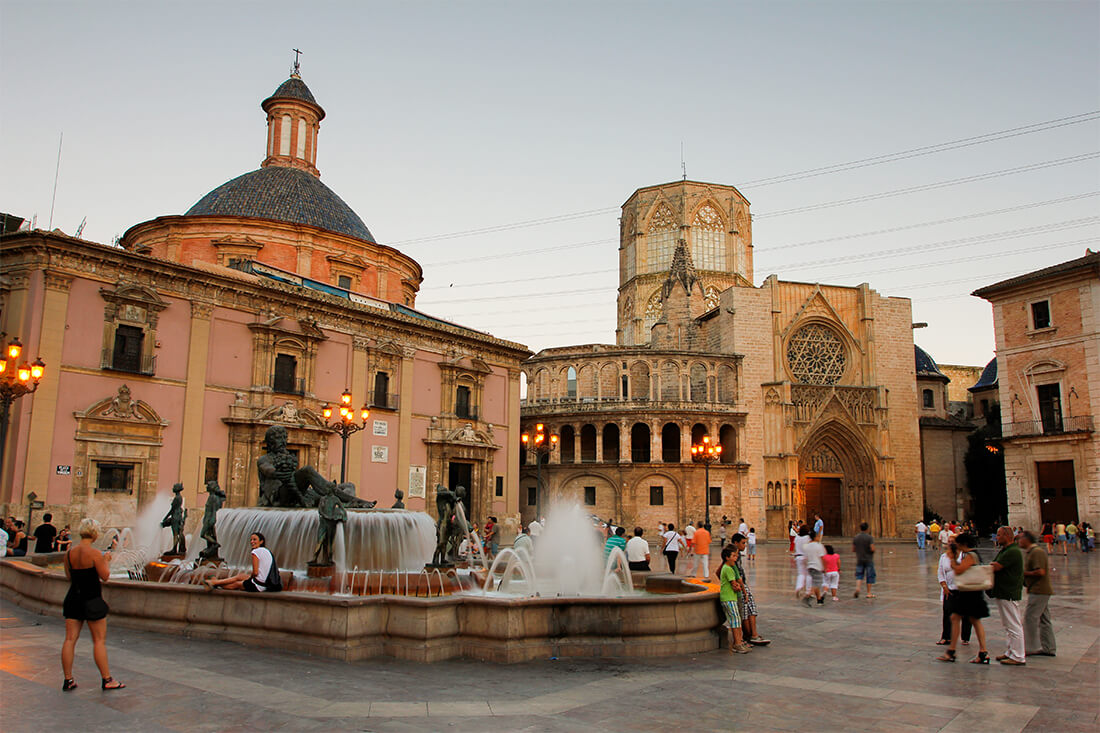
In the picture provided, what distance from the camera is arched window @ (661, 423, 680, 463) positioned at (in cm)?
4378

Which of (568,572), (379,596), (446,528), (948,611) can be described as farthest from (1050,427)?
(379,596)

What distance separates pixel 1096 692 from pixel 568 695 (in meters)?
5.08

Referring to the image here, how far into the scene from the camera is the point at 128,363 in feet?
78.6

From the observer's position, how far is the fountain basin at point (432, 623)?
8.38 m

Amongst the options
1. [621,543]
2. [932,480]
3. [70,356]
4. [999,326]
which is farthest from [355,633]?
[932,480]

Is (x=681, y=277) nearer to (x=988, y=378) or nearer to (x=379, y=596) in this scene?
(x=988, y=378)

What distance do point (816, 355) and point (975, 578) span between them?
38.7 meters

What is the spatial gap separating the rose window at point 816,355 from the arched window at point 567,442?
13.4 metres

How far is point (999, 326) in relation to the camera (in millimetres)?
35938

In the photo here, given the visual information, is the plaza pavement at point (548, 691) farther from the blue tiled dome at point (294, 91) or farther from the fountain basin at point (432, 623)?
the blue tiled dome at point (294, 91)

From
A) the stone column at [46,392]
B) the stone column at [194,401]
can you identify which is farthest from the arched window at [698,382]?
the stone column at [46,392]

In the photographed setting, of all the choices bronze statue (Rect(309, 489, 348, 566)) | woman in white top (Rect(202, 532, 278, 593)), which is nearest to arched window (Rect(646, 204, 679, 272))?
bronze statue (Rect(309, 489, 348, 566))

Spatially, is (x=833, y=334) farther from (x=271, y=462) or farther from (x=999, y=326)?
(x=271, y=462)

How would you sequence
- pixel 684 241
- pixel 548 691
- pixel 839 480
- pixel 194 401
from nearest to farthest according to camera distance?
1. pixel 548 691
2. pixel 194 401
3. pixel 839 480
4. pixel 684 241
